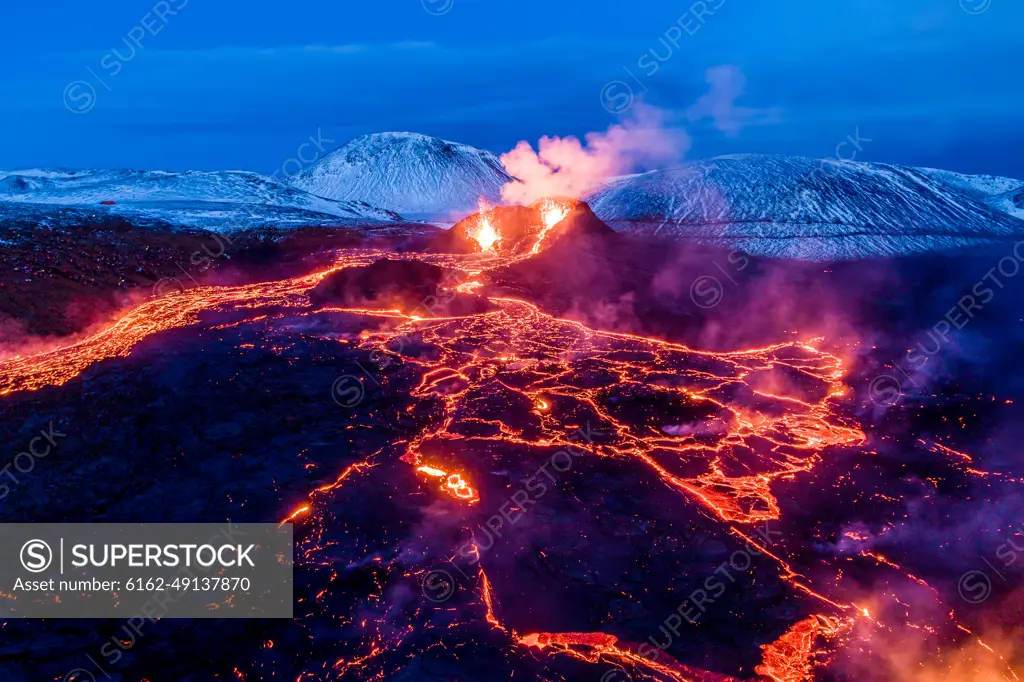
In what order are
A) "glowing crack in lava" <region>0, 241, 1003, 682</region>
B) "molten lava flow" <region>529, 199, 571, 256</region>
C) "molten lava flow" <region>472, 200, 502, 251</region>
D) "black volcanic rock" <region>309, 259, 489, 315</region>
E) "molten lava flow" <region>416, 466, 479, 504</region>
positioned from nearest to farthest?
"glowing crack in lava" <region>0, 241, 1003, 682</region>
"molten lava flow" <region>416, 466, 479, 504</region>
"black volcanic rock" <region>309, 259, 489, 315</region>
"molten lava flow" <region>529, 199, 571, 256</region>
"molten lava flow" <region>472, 200, 502, 251</region>

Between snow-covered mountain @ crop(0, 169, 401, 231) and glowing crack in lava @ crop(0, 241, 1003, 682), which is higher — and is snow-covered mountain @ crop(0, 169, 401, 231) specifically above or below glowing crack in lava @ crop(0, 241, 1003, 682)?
above

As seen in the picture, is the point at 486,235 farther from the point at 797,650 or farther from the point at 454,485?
the point at 797,650

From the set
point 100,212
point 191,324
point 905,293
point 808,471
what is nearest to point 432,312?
point 191,324

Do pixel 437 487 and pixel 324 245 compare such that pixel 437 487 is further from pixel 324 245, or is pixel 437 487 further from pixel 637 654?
pixel 324 245

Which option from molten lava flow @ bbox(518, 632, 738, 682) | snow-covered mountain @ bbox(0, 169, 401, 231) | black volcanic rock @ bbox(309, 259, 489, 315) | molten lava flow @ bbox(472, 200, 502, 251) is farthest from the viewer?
snow-covered mountain @ bbox(0, 169, 401, 231)

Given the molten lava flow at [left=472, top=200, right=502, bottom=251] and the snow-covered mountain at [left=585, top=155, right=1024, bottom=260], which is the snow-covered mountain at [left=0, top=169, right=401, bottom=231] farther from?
the snow-covered mountain at [left=585, top=155, right=1024, bottom=260]

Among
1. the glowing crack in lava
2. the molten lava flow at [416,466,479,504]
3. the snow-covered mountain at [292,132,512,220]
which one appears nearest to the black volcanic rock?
the glowing crack in lava
